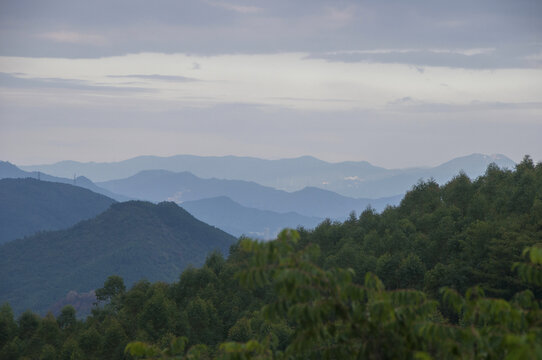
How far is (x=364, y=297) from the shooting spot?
7.72 metres

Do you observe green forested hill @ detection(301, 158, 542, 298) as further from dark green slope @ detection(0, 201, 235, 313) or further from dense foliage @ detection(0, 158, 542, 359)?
dark green slope @ detection(0, 201, 235, 313)

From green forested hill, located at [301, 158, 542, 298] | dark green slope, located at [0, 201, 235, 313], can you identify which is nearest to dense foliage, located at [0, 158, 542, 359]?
green forested hill, located at [301, 158, 542, 298]

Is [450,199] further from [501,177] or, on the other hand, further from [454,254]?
[454,254]

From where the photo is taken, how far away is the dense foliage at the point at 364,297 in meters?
6.65

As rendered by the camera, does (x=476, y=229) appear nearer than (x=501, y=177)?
Yes

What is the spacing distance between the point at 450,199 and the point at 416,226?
5.87 metres

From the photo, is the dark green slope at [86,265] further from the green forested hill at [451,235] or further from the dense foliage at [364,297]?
the green forested hill at [451,235]

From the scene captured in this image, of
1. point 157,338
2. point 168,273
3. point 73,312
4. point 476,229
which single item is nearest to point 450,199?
point 476,229

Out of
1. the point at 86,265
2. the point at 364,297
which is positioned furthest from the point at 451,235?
the point at 86,265

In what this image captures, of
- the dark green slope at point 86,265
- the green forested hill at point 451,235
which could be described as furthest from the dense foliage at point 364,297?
the dark green slope at point 86,265

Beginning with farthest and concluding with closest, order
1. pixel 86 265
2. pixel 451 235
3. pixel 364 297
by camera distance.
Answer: pixel 86 265, pixel 451 235, pixel 364 297

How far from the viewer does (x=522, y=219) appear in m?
36.8

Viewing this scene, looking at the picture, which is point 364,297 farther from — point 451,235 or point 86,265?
point 86,265

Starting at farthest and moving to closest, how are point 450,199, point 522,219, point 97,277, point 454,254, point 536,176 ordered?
point 97,277, point 450,199, point 536,176, point 454,254, point 522,219
